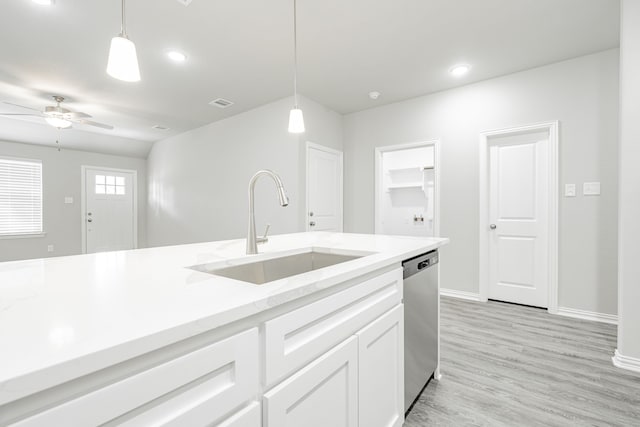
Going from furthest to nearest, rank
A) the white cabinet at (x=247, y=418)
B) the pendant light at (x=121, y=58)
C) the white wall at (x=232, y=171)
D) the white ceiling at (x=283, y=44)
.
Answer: the white wall at (x=232, y=171) < the white ceiling at (x=283, y=44) < the pendant light at (x=121, y=58) < the white cabinet at (x=247, y=418)

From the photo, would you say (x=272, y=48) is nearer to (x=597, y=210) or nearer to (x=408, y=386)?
(x=408, y=386)

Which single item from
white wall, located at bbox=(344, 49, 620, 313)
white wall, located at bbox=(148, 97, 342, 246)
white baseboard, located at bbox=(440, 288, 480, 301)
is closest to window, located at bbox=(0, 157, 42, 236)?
white wall, located at bbox=(148, 97, 342, 246)

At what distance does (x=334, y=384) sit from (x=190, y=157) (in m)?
5.78

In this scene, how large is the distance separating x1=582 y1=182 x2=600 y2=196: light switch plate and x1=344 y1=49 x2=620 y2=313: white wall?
0.15 feet

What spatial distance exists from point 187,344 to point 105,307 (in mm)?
229

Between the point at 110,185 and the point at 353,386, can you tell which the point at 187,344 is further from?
the point at 110,185

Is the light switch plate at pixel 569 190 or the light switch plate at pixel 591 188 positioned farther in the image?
the light switch plate at pixel 569 190

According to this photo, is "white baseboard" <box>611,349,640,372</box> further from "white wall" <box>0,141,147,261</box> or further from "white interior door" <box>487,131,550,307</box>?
"white wall" <box>0,141,147,261</box>

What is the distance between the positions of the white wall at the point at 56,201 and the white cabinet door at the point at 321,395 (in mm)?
7568

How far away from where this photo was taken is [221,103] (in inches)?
170

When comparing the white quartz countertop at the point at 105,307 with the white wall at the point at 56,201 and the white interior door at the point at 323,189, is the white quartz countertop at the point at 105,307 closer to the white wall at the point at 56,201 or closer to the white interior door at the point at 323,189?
the white interior door at the point at 323,189

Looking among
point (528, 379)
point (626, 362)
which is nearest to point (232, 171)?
point (528, 379)

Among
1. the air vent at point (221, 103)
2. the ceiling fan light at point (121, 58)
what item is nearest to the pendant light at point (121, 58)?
the ceiling fan light at point (121, 58)

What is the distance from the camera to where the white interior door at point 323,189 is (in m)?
4.12
